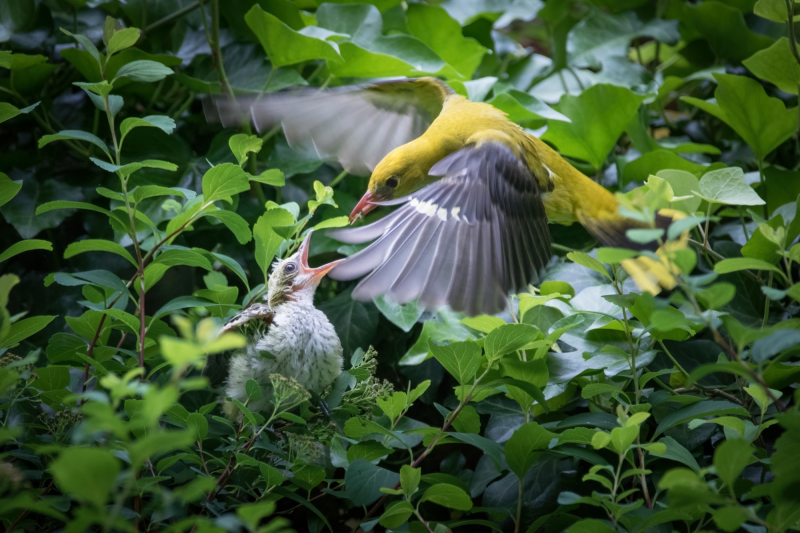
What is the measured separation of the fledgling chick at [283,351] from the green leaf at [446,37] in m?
1.09

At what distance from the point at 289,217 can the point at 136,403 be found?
17.2 inches

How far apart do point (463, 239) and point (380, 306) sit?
0.38 m

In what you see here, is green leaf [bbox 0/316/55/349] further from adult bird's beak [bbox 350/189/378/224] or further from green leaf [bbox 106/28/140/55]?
adult bird's beak [bbox 350/189/378/224]

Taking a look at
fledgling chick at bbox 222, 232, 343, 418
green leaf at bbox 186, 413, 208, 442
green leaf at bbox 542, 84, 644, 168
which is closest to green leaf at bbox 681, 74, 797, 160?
green leaf at bbox 542, 84, 644, 168

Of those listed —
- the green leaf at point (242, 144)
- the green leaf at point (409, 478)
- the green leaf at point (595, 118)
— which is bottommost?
the green leaf at point (409, 478)

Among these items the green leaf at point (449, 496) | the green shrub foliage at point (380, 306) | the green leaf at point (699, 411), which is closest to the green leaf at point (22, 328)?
the green shrub foliage at point (380, 306)

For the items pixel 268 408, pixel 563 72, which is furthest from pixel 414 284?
pixel 563 72

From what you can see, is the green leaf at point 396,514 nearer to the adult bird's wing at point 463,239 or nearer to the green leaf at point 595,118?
the adult bird's wing at point 463,239

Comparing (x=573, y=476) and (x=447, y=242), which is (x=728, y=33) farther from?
(x=573, y=476)

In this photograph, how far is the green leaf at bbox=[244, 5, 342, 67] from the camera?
1521 millimetres

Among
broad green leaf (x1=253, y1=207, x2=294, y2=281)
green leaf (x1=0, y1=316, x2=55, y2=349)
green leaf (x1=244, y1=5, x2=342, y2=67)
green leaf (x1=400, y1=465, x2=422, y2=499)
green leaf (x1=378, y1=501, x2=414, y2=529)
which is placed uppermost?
green leaf (x1=244, y1=5, x2=342, y2=67)

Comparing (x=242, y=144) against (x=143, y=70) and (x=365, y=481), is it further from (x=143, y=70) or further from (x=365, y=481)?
(x=365, y=481)

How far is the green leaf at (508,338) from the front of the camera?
1.00 m

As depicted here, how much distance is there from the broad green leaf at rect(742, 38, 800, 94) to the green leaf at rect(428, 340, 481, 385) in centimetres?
107
